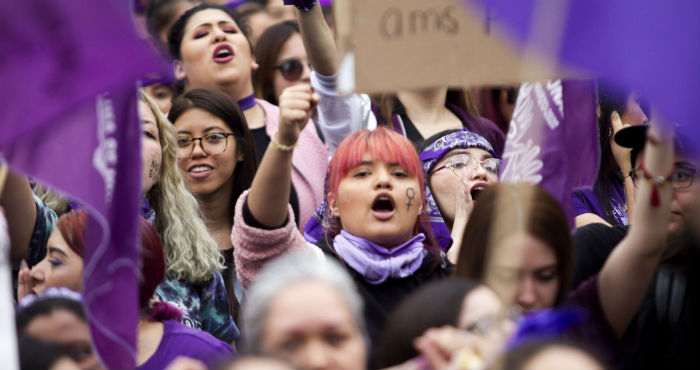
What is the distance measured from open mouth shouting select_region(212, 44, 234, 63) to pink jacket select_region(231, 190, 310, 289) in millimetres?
1632

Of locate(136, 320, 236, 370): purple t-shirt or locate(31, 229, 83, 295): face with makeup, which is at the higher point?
locate(31, 229, 83, 295): face with makeup

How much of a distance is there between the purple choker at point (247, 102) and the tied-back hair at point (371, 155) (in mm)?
1226

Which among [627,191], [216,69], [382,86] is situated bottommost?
[627,191]

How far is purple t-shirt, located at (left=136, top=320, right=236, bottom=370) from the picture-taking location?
3.76m

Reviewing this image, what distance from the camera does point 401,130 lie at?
5.24m

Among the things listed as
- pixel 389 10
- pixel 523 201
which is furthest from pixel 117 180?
pixel 523 201

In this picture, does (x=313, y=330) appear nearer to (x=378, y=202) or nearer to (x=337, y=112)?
(x=378, y=202)

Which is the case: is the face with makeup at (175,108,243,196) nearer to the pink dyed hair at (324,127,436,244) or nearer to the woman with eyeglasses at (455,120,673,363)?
the pink dyed hair at (324,127,436,244)

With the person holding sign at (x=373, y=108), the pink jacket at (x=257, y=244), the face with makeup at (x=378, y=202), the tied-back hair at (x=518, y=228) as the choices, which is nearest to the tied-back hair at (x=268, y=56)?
the person holding sign at (x=373, y=108)

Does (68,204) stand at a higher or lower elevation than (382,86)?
lower

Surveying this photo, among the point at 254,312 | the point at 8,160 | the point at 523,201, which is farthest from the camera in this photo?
the point at 523,201

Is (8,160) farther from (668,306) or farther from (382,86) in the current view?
(668,306)

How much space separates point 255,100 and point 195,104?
54 cm

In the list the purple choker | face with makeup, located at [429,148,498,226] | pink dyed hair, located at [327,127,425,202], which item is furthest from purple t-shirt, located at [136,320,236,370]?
the purple choker
